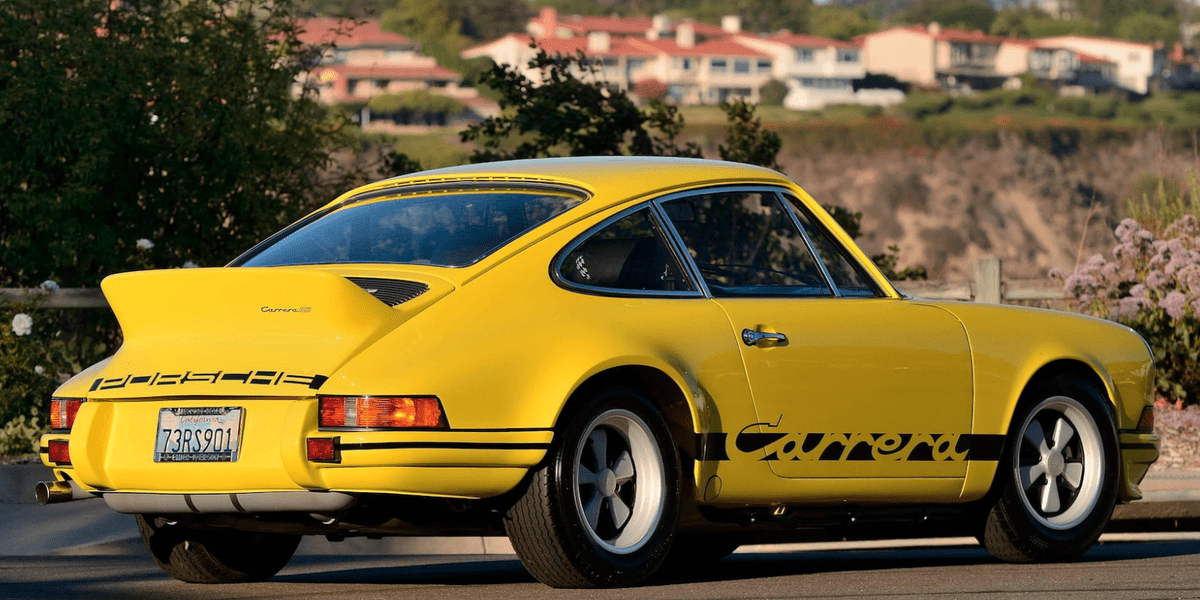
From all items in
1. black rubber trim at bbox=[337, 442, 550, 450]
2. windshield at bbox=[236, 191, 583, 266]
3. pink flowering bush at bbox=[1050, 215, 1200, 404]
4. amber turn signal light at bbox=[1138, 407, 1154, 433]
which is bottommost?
pink flowering bush at bbox=[1050, 215, 1200, 404]

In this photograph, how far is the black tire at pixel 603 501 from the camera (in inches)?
243

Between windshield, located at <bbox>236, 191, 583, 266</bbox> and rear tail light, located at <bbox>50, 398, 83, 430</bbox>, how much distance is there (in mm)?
902

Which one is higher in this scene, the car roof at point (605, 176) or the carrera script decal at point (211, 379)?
the car roof at point (605, 176)

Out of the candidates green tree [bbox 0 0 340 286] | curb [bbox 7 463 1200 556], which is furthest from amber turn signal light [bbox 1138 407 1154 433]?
green tree [bbox 0 0 340 286]

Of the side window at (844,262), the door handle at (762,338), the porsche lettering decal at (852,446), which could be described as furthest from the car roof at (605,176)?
the porsche lettering decal at (852,446)

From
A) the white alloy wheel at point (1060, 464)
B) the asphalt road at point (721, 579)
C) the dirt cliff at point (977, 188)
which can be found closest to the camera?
the asphalt road at point (721, 579)

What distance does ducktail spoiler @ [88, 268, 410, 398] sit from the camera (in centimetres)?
600

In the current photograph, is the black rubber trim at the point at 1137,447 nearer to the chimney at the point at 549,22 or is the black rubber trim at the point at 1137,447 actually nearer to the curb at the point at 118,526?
the curb at the point at 118,526

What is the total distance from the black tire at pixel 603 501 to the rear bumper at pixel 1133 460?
239cm

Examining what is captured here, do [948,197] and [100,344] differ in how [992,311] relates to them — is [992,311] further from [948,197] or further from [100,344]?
[948,197]

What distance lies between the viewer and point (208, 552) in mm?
7094

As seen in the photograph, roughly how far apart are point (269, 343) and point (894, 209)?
408ft

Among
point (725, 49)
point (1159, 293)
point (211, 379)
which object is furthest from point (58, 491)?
point (725, 49)

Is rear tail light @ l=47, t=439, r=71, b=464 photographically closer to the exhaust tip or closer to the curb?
the exhaust tip
